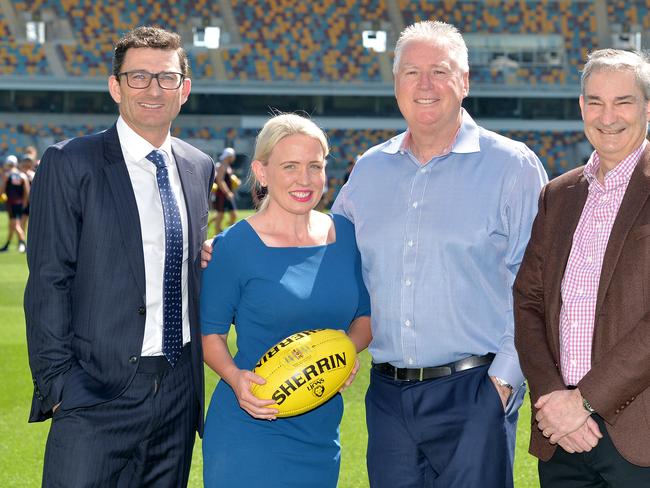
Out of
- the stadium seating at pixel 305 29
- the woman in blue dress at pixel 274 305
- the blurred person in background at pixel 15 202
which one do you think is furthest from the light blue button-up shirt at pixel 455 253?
the stadium seating at pixel 305 29

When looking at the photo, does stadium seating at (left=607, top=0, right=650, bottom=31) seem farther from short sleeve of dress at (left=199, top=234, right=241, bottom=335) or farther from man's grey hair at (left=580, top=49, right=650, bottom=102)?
short sleeve of dress at (left=199, top=234, right=241, bottom=335)

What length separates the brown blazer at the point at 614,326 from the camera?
2.79 m

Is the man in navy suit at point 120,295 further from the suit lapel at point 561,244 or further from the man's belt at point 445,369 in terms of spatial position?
the suit lapel at point 561,244

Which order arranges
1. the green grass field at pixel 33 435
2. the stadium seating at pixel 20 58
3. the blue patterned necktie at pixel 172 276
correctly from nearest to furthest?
the blue patterned necktie at pixel 172 276 < the green grass field at pixel 33 435 < the stadium seating at pixel 20 58

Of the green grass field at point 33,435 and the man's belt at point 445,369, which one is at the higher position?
the man's belt at point 445,369

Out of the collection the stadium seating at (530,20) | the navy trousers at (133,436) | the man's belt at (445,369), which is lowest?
the navy trousers at (133,436)

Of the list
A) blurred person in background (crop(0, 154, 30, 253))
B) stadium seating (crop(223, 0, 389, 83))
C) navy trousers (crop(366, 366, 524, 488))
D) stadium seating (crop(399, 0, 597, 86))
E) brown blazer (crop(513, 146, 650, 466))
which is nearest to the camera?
brown blazer (crop(513, 146, 650, 466))

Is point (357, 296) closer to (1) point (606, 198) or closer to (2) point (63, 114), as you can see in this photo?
(1) point (606, 198)

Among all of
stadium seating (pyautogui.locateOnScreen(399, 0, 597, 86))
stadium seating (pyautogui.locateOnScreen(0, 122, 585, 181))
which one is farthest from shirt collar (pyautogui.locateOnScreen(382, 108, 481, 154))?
stadium seating (pyautogui.locateOnScreen(399, 0, 597, 86))

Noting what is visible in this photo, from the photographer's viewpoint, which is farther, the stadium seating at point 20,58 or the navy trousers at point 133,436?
the stadium seating at point 20,58

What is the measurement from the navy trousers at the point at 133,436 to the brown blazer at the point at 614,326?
1193 mm

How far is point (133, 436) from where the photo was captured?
10.8ft

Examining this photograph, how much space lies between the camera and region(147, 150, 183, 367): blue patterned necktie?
335cm

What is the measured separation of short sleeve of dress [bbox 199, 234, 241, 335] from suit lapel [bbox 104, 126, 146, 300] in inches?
8.6
